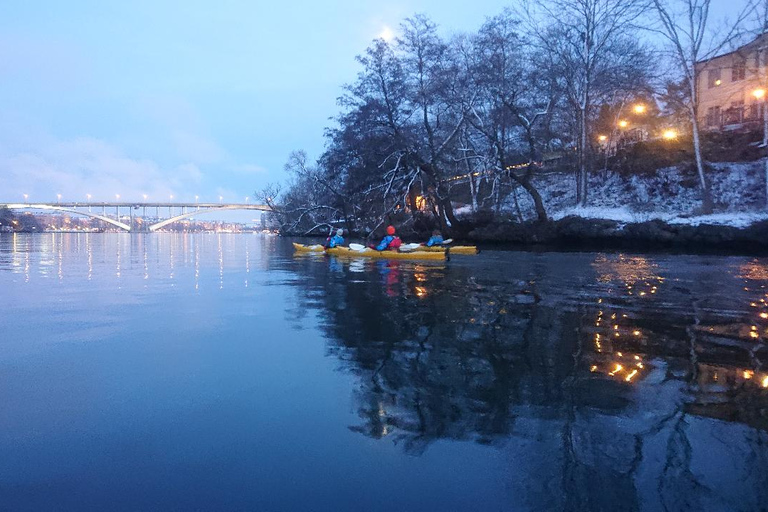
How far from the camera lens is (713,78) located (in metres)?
41.5

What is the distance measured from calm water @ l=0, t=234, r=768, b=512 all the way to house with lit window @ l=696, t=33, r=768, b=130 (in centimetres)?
3024

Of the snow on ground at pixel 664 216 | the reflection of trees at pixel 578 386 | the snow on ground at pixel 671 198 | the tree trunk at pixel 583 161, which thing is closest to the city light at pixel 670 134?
the snow on ground at pixel 671 198

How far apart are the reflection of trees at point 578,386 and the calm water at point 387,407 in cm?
3

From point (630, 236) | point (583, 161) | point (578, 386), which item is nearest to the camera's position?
point (578, 386)

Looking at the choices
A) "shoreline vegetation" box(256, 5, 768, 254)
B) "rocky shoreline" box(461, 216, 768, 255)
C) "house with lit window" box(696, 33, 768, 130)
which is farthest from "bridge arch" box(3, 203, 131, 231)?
"house with lit window" box(696, 33, 768, 130)

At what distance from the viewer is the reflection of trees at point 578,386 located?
11.8ft

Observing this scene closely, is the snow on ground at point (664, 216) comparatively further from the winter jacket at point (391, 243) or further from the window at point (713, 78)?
the window at point (713, 78)

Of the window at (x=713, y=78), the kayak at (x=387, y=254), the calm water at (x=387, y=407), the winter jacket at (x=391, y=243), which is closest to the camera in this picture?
the calm water at (x=387, y=407)

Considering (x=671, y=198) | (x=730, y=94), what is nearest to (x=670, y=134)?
(x=730, y=94)

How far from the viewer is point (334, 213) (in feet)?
176

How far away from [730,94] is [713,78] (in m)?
6.32

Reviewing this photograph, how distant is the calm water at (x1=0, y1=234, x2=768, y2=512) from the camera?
345 centimetres

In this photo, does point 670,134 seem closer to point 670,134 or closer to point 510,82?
point 670,134

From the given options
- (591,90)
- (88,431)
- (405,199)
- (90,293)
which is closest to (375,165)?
(405,199)
